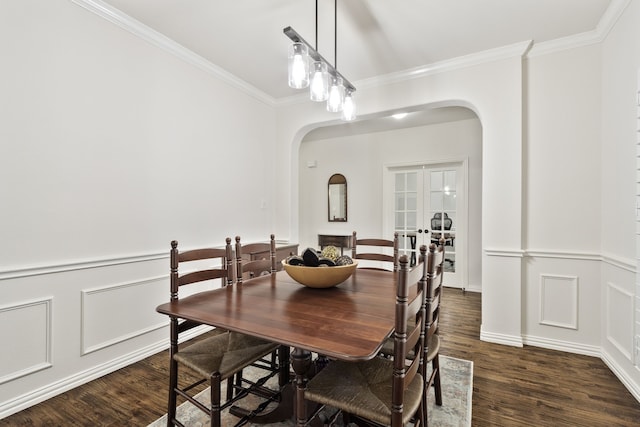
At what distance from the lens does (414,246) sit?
16.7 ft

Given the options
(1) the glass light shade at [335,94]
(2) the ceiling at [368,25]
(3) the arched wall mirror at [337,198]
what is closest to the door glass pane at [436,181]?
(3) the arched wall mirror at [337,198]

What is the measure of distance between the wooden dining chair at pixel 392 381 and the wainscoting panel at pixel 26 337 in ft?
5.97

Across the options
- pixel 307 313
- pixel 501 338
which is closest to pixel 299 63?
pixel 307 313

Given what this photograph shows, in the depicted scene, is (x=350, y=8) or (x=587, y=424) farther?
(x=350, y=8)

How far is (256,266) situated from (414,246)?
364 cm

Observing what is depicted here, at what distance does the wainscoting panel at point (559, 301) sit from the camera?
8.58 ft

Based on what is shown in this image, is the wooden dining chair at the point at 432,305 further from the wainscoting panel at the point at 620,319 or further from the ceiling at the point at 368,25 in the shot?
the ceiling at the point at 368,25

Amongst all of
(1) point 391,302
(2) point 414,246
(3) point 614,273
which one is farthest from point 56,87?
(2) point 414,246

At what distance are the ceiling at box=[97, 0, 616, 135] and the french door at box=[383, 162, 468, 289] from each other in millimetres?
2229

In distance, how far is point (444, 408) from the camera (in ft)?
6.00

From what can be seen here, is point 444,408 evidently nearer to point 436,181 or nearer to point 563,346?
point 563,346

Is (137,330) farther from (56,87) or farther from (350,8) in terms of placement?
(350,8)

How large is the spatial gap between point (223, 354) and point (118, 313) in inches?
50.4

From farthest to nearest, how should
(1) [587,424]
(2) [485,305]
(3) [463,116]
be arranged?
1. (3) [463,116]
2. (2) [485,305]
3. (1) [587,424]
